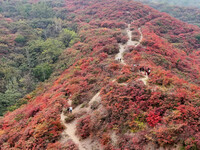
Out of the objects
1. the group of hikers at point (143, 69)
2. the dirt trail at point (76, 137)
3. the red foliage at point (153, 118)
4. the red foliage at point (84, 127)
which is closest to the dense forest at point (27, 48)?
the dirt trail at point (76, 137)

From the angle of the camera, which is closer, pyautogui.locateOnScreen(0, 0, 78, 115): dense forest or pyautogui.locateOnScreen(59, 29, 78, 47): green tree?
pyautogui.locateOnScreen(0, 0, 78, 115): dense forest

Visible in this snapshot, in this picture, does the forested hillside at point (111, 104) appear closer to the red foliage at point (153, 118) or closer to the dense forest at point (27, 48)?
the red foliage at point (153, 118)

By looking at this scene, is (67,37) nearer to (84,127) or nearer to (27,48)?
(27,48)

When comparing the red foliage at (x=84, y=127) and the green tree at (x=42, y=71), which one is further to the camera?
the green tree at (x=42, y=71)

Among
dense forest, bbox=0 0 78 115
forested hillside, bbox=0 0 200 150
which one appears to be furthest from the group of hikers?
dense forest, bbox=0 0 78 115

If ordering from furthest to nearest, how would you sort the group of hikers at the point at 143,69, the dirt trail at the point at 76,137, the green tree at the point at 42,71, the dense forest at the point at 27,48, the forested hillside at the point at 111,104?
the green tree at the point at 42,71 < the dense forest at the point at 27,48 < the group of hikers at the point at 143,69 < the dirt trail at the point at 76,137 < the forested hillside at the point at 111,104

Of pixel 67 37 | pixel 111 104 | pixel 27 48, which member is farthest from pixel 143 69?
pixel 27 48

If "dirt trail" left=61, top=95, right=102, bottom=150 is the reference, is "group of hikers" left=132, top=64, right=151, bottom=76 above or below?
above

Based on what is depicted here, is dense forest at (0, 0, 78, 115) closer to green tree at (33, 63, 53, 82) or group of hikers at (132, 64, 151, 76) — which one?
green tree at (33, 63, 53, 82)

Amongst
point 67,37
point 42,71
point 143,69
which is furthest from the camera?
point 67,37
